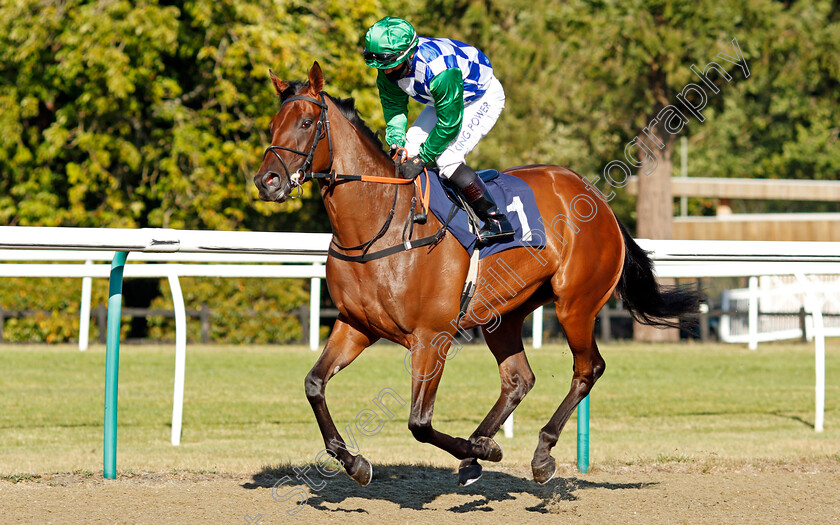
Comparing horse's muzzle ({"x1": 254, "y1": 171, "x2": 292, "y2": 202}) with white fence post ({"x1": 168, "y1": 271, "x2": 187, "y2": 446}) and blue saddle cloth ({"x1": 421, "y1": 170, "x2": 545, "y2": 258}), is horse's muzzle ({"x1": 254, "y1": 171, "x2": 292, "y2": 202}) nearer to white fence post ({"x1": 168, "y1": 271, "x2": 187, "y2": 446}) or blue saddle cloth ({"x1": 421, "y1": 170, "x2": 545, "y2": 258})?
blue saddle cloth ({"x1": 421, "y1": 170, "x2": 545, "y2": 258})

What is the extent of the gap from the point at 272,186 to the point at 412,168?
2.58 ft

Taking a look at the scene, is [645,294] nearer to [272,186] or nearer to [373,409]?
[272,186]

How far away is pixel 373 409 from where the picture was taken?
→ 25.2 ft

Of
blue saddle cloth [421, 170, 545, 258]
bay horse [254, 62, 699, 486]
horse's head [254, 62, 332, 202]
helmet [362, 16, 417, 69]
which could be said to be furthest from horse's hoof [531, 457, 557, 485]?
helmet [362, 16, 417, 69]

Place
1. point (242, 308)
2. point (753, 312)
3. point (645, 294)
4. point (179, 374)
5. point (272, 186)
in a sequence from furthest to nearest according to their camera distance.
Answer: point (242, 308) < point (753, 312) < point (179, 374) < point (645, 294) < point (272, 186)

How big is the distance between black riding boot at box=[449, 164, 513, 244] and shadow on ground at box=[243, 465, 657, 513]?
1246mm

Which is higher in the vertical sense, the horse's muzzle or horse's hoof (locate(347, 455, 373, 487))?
the horse's muzzle

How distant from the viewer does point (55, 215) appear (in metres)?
13.8

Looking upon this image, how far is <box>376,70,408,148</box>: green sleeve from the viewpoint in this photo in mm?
4375

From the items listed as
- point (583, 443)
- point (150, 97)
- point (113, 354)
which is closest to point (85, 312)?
point (150, 97)

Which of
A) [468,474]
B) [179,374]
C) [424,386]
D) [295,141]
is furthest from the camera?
[179,374]

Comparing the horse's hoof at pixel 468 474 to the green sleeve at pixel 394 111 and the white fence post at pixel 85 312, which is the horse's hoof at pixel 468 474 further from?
the white fence post at pixel 85 312

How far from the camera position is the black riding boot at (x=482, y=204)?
4.32 m

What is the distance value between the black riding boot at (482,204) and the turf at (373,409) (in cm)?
177
